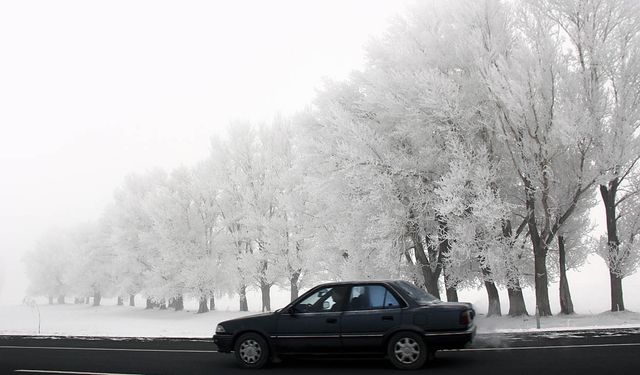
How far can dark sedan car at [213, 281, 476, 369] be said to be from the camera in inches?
346

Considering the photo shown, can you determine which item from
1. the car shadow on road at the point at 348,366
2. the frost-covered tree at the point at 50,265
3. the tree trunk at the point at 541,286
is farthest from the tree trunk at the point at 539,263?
the frost-covered tree at the point at 50,265

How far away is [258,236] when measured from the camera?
33531 millimetres

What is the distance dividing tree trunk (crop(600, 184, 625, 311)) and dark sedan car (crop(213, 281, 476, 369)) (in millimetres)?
13018

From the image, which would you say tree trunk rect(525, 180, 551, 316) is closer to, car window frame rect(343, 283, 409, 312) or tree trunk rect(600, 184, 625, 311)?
tree trunk rect(600, 184, 625, 311)

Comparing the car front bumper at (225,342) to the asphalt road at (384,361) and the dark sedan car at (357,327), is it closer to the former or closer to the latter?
the dark sedan car at (357,327)

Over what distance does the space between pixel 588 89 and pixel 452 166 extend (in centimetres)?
527

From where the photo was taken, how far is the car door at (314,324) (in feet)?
30.8

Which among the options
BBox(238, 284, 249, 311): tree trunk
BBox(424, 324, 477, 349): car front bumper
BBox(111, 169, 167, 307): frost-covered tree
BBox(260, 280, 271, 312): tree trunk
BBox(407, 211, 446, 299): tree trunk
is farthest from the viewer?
BBox(111, 169, 167, 307): frost-covered tree

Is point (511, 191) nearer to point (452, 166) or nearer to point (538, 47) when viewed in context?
point (452, 166)

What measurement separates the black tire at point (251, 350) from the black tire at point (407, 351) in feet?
7.66

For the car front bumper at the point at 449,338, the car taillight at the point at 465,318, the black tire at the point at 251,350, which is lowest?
the black tire at the point at 251,350

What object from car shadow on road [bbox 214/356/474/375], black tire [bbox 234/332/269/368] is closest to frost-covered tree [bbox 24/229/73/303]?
black tire [bbox 234/332/269/368]

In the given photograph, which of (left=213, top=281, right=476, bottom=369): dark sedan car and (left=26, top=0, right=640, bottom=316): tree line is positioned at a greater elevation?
(left=26, top=0, right=640, bottom=316): tree line

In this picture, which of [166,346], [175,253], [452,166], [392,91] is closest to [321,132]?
[392,91]
